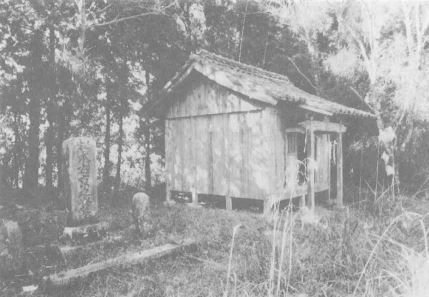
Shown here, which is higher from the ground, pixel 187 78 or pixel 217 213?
pixel 187 78

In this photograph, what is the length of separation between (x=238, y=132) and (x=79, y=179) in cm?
490

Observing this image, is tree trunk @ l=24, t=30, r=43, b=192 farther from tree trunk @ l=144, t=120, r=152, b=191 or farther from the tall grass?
the tall grass

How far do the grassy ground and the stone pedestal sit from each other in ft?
3.00

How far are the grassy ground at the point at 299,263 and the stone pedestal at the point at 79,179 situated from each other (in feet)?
3.00

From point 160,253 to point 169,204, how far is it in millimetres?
5976

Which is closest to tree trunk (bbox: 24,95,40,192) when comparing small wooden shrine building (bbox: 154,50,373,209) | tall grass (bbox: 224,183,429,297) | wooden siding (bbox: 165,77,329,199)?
small wooden shrine building (bbox: 154,50,373,209)

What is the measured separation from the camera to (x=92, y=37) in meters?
13.6

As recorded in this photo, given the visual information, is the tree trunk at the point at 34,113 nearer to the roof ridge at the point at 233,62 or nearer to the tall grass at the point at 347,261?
the roof ridge at the point at 233,62

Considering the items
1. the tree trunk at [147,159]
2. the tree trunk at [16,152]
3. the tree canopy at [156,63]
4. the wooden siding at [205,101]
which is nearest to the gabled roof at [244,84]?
the wooden siding at [205,101]

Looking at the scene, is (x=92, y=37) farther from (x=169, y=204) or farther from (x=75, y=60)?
(x=169, y=204)

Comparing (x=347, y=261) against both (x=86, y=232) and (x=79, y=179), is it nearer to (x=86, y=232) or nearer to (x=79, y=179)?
(x=86, y=232)

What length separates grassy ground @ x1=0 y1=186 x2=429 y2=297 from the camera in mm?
3441

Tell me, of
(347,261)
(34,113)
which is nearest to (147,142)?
(34,113)

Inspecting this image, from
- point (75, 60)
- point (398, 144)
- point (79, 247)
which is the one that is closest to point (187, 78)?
point (75, 60)
